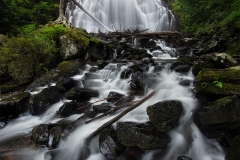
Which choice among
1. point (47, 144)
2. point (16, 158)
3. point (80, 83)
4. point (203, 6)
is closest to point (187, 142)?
point (47, 144)

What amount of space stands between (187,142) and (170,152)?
0.52 meters

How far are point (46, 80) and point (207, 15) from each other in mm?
13846

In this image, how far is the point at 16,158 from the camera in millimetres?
3562

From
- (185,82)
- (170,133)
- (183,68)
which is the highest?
(183,68)

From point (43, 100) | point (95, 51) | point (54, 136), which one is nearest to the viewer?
point (54, 136)

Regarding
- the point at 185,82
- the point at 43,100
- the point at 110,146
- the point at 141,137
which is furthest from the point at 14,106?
the point at 185,82

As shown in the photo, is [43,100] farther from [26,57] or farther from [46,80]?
[26,57]

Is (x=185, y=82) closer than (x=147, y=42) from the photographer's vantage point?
Yes

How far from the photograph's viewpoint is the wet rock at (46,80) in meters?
6.44

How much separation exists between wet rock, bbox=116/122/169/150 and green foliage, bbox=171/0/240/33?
947 centimetres

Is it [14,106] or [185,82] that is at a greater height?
[185,82]

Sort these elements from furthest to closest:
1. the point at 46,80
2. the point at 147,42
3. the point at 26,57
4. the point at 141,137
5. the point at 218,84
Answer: the point at 147,42
the point at 26,57
the point at 46,80
the point at 218,84
the point at 141,137

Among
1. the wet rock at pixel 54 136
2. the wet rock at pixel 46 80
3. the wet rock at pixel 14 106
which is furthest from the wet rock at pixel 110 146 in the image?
the wet rock at pixel 46 80

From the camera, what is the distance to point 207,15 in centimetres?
1438
